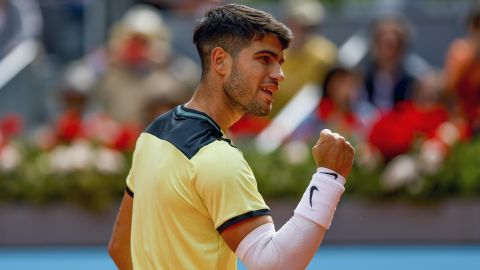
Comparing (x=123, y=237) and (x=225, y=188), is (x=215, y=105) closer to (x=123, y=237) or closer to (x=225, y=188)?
(x=225, y=188)

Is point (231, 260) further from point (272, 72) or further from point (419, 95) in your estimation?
point (419, 95)

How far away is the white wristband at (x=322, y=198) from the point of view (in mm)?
3787

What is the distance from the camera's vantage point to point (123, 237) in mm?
4453

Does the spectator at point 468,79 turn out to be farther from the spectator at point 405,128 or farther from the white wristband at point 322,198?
the white wristband at point 322,198

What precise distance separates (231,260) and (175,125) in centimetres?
50

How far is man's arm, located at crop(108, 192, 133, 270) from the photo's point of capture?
440 cm

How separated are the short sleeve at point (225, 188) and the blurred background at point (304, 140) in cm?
495

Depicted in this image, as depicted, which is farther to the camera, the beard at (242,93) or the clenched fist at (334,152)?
the beard at (242,93)

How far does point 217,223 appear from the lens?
374 cm

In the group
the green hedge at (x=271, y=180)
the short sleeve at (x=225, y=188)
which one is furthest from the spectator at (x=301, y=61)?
the short sleeve at (x=225, y=188)

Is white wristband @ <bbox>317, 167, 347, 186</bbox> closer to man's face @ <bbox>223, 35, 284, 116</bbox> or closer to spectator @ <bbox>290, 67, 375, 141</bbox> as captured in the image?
man's face @ <bbox>223, 35, 284, 116</bbox>

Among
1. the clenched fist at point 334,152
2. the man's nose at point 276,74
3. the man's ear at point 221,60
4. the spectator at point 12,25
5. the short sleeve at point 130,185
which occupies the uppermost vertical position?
the spectator at point 12,25

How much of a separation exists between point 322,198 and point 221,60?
0.59 metres

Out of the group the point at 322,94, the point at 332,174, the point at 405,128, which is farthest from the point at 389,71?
the point at 332,174
